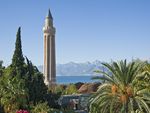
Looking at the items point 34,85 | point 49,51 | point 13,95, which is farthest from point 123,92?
point 49,51

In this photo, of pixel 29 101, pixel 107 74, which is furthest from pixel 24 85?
pixel 107 74

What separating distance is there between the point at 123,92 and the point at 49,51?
65500mm

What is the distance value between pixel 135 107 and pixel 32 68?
71.4 ft

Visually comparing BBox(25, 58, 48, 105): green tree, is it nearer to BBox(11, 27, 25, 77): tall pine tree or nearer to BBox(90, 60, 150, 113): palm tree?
BBox(11, 27, 25, 77): tall pine tree

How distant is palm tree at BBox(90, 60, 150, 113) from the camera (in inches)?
1221

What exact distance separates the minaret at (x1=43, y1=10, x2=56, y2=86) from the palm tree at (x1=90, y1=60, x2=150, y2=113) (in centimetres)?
5973

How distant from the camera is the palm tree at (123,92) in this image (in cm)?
3102

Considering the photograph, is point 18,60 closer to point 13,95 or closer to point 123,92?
point 13,95

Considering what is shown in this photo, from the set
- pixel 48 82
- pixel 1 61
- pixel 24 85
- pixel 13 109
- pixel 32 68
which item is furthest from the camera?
pixel 48 82

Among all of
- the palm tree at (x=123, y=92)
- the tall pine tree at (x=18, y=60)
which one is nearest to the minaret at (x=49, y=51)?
the tall pine tree at (x=18, y=60)

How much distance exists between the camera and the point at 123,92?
103 ft

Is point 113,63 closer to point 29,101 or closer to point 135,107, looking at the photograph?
point 135,107

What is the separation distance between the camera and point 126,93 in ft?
103

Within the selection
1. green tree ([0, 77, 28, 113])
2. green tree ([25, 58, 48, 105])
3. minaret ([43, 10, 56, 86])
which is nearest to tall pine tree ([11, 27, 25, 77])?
green tree ([25, 58, 48, 105])
